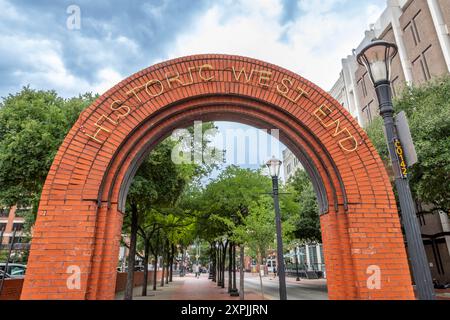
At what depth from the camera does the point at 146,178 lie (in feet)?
40.0

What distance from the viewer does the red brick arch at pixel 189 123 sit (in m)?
4.59

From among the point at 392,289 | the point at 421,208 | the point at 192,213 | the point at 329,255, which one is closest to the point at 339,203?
the point at 329,255

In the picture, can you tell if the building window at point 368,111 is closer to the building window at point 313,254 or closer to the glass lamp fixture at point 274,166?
the building window at point 313,254

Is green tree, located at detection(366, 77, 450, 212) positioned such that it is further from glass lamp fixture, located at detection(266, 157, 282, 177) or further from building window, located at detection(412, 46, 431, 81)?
building window, located at detection(412, 46, 431, 81)

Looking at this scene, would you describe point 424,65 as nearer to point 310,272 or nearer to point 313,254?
point 310,272

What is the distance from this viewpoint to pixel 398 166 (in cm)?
404

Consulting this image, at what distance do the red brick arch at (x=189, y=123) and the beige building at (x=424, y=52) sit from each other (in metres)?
16.7

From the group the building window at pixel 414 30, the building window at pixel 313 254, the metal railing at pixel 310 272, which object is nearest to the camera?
the building window at pixel 414 30

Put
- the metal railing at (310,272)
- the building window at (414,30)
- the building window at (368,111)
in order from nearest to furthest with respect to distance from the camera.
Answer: the building window at (414,30)
the building window at (368,111)
the metal railing at (310,272)

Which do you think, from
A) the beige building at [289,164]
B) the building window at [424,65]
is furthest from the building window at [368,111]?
the beige building at [289,164]

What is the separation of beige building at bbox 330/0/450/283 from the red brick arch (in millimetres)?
16684

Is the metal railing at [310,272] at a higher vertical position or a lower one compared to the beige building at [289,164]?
lower

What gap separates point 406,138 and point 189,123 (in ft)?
12.4

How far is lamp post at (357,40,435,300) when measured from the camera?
11.2 ft
